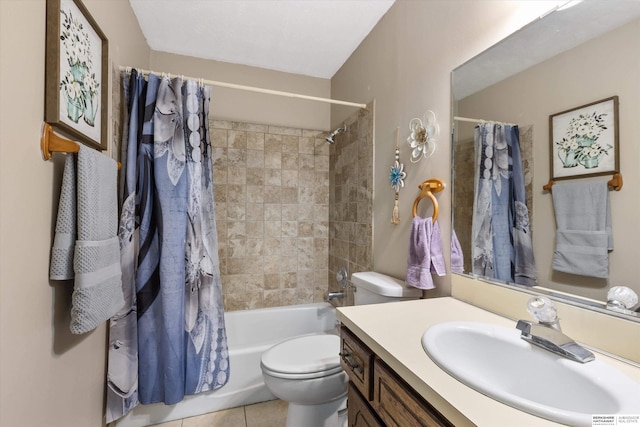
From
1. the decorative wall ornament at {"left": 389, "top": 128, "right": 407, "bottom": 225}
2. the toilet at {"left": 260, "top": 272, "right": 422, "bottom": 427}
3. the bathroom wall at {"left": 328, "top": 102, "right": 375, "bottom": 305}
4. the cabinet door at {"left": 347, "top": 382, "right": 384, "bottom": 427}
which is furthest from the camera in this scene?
the bathroom wall at {"left": 328, "top": 102, "right": 375, "bottom": 305}

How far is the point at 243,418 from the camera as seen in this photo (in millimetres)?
1699

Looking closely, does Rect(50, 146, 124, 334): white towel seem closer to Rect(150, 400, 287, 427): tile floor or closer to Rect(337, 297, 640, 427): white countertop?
Rect(337, 297, 640, 427): white countertop

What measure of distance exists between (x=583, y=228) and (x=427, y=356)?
57 centimetres

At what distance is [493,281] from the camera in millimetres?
1024

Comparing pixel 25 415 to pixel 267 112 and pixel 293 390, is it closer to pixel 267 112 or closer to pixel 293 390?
pixel 293 390

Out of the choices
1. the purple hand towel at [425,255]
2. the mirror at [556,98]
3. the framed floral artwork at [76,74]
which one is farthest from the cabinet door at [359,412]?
the framed floral artwork at [76,74]

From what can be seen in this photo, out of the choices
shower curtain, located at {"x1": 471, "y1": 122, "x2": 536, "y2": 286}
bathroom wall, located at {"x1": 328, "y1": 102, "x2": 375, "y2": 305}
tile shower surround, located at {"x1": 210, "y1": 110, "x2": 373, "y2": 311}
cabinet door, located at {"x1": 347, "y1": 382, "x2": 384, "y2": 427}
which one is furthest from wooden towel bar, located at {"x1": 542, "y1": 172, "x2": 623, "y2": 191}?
tile shower surround, located at {"x1": 210, "y1": 110, "x2": 373, "y2": 311}

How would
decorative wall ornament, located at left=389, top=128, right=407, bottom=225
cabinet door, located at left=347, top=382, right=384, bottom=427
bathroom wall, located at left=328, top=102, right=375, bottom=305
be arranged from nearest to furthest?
cabinet door, located at left=347, top=382, right=384, bottom=427, decorative wall ornament, located at left=389, top=128, right=407, bottom=225, bathroom wall, located at left=328, top=102, right=375, bottom=305

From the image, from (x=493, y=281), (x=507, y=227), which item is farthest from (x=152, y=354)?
(x=507, y=227)

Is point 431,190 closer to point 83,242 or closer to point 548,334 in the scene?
point 548,334

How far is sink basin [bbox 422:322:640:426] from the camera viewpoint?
0.50 metres

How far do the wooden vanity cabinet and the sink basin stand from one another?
99mm

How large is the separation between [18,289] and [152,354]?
940 millimetres

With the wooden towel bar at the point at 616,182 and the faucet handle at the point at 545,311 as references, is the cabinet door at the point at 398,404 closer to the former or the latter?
the faucet handle at the point at 545,311
